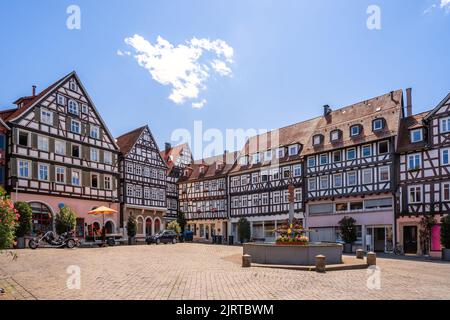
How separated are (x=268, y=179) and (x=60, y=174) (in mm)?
21188

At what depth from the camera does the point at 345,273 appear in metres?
16.9

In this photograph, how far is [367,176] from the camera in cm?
3772

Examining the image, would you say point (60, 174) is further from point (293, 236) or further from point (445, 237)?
point (445, 237)

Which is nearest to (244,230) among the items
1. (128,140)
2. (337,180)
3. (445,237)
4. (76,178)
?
(337,180)

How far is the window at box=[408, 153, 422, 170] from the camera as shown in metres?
34.2

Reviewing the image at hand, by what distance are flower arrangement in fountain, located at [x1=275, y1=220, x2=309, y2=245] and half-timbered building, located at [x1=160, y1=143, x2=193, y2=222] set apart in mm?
38932

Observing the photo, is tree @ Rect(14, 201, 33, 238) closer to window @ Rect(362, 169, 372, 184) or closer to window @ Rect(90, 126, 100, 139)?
window @ Rect(90, 126, 100, 139)

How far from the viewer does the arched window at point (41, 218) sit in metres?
34.8

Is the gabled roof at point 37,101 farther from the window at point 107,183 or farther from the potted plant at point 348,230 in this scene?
the potted plant at point 348,230

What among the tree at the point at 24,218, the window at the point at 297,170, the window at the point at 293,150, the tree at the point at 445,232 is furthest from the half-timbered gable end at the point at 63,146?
the tree at the point at 445,232

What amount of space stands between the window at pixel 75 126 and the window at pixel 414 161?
27.8m
